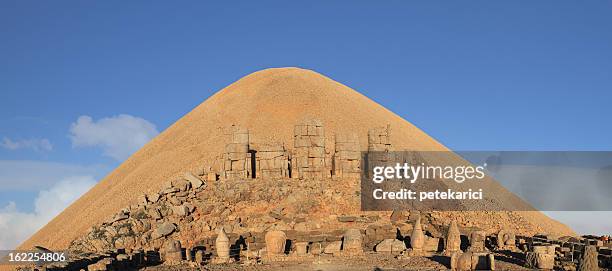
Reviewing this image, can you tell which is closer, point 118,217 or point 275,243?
point 275,243

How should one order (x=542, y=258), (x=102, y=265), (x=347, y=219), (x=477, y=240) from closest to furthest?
(x=102, y=265)
(x=542, y=258)
(x=477, y=240)
(x=347, y=219)

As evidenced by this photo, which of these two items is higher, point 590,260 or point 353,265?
point 590,260

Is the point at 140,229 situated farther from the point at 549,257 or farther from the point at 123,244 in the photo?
the point at 549,257

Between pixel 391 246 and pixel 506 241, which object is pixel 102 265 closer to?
pixel 391 246

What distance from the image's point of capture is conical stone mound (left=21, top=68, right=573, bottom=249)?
3559 cm

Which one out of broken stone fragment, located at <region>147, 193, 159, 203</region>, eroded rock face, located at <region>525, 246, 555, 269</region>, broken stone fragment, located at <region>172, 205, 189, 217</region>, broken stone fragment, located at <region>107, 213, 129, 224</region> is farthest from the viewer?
broken stone fragment, located at <region>147, 193, 159, 203</region>

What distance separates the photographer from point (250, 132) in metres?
39.6

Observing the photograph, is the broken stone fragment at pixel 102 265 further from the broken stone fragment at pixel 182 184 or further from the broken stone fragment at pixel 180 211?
the broken stone fragment at pixel 182 184

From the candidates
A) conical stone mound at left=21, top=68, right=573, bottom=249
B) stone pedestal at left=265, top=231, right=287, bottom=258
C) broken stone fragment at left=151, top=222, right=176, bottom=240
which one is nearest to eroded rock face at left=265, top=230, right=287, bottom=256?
stone pedestal at left=265, top=231, right=287, bottom=258

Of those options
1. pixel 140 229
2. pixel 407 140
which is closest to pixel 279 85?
pixel 407 140

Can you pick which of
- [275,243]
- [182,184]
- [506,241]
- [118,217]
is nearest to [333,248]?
[275,243]

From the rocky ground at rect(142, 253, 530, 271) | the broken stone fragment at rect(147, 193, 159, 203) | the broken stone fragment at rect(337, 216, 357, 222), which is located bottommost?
the rocky ground at rect(142, 253, 530, 271)

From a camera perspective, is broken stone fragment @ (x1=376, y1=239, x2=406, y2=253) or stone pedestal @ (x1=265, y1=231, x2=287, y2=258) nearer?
stone pedestal @ (x1=265, y1=231, x2=287, y2=258)

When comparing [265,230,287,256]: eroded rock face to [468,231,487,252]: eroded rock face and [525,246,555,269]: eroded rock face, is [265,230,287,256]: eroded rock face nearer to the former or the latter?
[468,231,487,252]: eroded rock face
